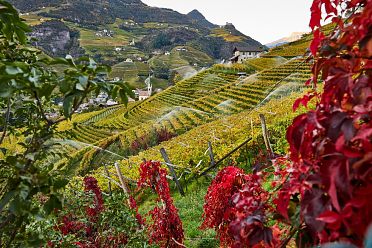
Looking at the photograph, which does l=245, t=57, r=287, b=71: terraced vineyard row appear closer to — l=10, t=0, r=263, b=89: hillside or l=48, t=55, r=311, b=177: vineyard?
l=48, t=55, r=311, b=177: vineyard

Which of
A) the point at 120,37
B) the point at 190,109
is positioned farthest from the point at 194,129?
the point at 120,37

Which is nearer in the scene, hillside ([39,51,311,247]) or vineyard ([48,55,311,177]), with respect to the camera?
hillside ([39,51,311,247])

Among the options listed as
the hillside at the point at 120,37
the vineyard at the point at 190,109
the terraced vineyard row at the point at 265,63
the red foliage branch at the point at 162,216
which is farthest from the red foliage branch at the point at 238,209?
the hillside at the point at 120,37

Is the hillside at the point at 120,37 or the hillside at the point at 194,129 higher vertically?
the hillside at the point at 194,129

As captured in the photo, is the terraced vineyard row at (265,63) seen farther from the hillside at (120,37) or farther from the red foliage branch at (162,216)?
the red foliage branch at (162,216)

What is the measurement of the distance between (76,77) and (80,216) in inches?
130

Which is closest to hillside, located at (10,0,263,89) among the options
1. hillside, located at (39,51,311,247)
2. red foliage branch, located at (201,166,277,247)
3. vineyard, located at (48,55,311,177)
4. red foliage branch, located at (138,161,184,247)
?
vineyard, located at (48,55,311,177)

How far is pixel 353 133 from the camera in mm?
799

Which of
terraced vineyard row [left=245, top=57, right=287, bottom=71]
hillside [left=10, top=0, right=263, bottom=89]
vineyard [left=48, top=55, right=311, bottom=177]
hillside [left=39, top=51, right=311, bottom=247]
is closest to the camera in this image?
hillside [left=39, top=51, right=311, bottom=247]

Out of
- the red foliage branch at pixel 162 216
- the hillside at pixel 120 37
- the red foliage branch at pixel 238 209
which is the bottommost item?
the hillside at pixel 120 37

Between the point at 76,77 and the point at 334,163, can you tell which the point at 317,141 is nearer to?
the point at 334,163

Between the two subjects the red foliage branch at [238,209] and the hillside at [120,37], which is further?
the hillside at [120,37]

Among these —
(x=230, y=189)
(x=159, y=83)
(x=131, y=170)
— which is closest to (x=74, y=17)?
(x=159, y=83)

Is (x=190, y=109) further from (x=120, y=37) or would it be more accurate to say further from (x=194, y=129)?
(x=120, y=37)
